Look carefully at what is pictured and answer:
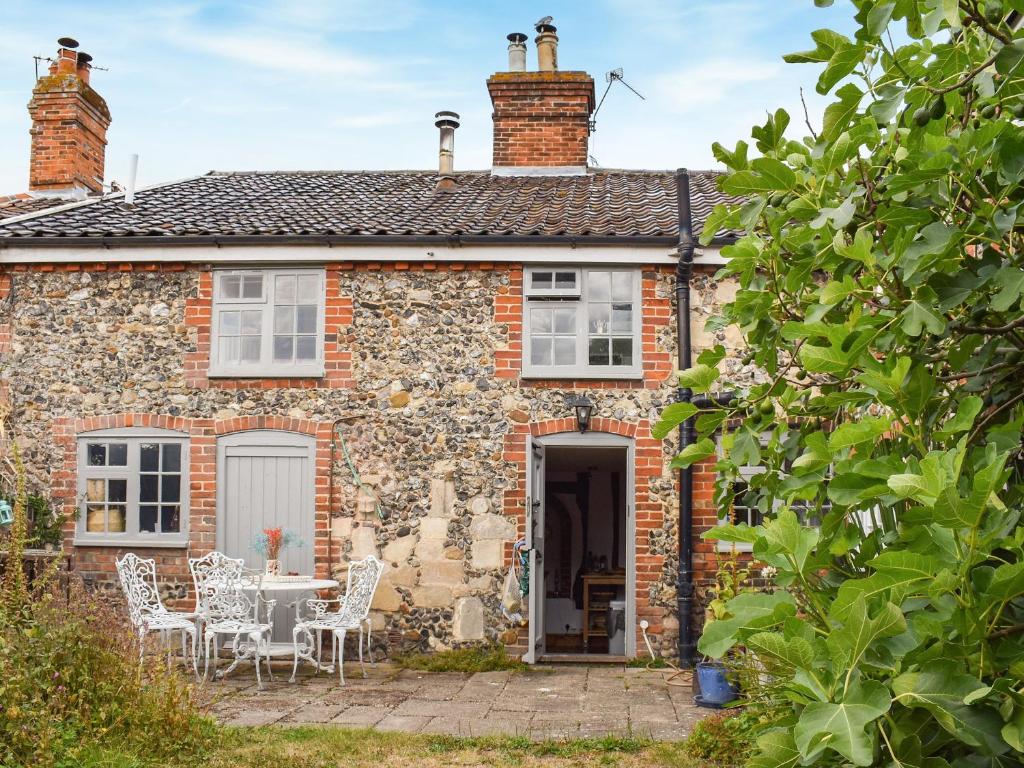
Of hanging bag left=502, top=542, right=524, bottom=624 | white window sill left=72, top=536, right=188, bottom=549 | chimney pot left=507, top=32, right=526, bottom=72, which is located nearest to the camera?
hanging bag left=502, top=542, right=524, bottom=624

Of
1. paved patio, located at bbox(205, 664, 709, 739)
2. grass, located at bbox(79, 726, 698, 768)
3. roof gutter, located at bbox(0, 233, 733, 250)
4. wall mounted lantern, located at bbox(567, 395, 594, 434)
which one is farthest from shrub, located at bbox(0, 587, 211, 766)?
roof gutter, located at bbox(0, 233, 733, 250)

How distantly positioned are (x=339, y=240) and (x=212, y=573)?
3538 mm

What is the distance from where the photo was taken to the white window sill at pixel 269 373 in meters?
10.7

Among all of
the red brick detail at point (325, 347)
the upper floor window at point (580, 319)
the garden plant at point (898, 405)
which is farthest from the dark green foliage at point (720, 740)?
the red brick detail at point (325, 347)

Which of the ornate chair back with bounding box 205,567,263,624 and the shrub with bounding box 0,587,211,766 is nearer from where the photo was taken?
the shrub with bounding box 0,587,211,766

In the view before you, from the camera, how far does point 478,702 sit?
27.7 feet

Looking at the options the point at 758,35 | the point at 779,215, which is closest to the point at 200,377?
the point at 758,35

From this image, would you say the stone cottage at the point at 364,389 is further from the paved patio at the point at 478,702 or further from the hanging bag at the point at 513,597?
the paved patio at the point at 478,702

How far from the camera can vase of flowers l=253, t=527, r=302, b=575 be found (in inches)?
384

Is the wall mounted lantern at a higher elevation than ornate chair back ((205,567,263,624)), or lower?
higher

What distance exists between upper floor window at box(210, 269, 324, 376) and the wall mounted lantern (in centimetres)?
280

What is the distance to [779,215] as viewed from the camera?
239 centimetres

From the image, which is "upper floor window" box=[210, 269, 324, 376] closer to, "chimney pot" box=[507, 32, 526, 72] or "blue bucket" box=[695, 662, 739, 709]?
"blue bucket" box=[695, 662, 739, 709]

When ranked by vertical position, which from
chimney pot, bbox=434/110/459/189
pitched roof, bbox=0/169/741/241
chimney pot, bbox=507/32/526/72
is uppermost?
chimney pot, bbox=507/32/526/72
